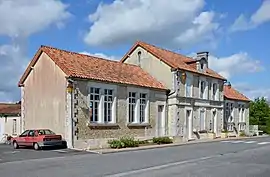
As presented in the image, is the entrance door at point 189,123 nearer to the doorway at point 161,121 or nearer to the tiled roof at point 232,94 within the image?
the doorway at point 161,121

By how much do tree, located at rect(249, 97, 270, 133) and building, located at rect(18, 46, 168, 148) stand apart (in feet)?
95.6

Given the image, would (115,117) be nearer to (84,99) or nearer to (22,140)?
(84,99)

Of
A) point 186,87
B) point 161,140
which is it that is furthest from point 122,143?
point 186,87

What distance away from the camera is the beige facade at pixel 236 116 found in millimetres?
45062

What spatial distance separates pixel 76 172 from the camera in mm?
13586

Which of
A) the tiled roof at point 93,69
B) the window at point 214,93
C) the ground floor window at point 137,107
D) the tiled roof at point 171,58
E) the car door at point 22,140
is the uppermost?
the tiled roof at point 171,58

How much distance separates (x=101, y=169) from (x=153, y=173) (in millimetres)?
2070

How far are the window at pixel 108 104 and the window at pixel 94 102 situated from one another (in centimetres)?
74

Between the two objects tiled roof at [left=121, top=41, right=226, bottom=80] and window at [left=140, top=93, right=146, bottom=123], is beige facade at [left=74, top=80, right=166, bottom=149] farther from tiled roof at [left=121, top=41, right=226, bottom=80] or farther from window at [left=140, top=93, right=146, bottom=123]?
tiled roof at [left=121, top=41, right=226, bottom=80]

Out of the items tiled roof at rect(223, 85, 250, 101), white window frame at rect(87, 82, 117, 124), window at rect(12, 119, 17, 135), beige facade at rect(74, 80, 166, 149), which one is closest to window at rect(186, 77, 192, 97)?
beige facade at rect(74, 80, 166, 149)

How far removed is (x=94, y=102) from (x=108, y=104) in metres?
1.38

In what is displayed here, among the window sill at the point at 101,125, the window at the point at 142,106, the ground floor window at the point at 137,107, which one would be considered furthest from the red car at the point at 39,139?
the window at the point at 142,106

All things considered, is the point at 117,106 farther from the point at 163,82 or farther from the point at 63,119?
the point at 163,82

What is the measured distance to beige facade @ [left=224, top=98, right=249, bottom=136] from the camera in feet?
148
